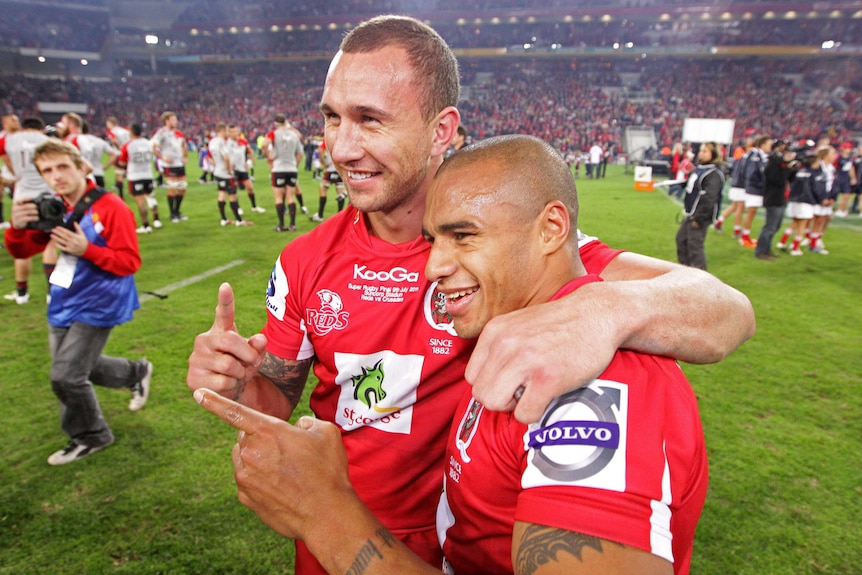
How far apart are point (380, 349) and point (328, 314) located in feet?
0.87

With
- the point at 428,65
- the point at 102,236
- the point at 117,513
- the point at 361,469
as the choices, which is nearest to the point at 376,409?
the point at 361,469

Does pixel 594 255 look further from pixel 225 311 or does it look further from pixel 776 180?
pixel 776 180

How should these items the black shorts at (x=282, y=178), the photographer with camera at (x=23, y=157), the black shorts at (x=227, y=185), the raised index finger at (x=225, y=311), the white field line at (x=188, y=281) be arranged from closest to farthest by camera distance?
the raised index finger at (x=225, y=311) < the white field line at (x=188, y=281) < the photographer with camera at (x=23, y=157) < the black shorts at (x=282, y=178) < the black shorts at (x=227, y=185)

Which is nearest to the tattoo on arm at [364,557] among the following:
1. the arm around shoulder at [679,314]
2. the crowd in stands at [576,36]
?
the arm around shoulder at [679,314]

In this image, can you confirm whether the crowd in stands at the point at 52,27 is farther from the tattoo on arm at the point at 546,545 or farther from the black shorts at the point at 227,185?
the tattoo on arm at the point at 546,545

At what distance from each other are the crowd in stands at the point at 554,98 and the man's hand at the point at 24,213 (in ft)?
117

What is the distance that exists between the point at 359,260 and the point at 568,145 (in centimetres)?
3699

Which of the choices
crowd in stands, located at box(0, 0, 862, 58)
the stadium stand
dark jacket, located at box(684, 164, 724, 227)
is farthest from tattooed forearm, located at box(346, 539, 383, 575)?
crowd in stands, located at box(0, 0, 862, 58)

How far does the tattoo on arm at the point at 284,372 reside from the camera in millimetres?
2348

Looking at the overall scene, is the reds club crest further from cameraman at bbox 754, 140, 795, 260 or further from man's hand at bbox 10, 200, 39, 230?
cameraman at bbox 754, 140, 795, 260

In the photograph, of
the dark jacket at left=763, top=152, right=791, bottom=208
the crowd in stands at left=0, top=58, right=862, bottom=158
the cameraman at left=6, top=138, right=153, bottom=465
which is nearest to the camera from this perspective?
the cameraman at left=6, top=138, right=153, bottom=465

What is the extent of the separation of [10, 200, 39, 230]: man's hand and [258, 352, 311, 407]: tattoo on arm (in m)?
2.79

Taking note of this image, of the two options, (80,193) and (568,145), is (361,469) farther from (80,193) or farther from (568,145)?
(568,145)

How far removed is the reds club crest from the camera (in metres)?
2.20
